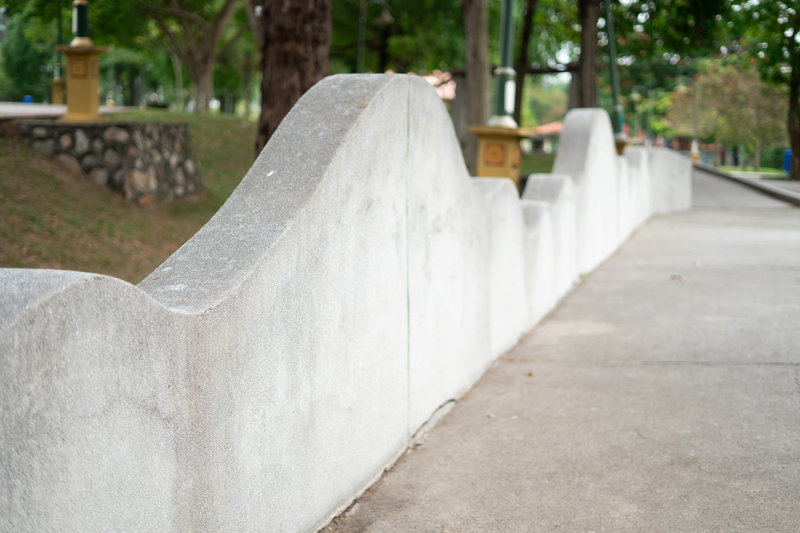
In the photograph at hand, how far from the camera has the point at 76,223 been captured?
9.18 metres

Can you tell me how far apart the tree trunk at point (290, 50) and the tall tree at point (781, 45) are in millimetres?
19283

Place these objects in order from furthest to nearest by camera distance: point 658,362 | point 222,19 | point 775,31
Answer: point 222,19 < point 775,31 < point 658,362

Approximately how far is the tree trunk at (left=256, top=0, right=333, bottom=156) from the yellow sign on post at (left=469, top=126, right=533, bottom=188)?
8.22 feet

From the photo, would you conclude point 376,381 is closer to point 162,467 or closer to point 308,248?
point 308,248

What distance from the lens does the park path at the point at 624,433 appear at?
3154mm

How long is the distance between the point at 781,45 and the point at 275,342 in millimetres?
27667

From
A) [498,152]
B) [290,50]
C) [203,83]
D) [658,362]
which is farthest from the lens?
[203,83]

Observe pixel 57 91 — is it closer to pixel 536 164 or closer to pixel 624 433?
pixel 536 164

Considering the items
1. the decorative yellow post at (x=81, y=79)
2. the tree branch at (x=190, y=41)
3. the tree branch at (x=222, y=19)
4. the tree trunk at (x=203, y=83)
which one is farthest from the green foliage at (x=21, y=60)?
the tree trunk at (x=203, y=83)

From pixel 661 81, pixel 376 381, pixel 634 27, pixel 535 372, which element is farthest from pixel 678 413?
pixel 661 81

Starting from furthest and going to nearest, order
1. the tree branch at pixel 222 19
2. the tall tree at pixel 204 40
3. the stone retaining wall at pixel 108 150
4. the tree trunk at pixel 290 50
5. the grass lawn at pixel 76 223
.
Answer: the tall tree at pixel 204 40 → the tree branch at pixel 222 19 → the stone retaining wall at pixel 108 150 → the grass lawn at pixel 76 223 → the tree trunk at pixel 290 50

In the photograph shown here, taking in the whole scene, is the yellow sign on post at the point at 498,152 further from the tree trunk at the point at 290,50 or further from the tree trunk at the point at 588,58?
the tree trunk at the point at 588,58

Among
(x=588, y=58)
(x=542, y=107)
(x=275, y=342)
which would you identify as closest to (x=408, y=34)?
(x=588, y=58)

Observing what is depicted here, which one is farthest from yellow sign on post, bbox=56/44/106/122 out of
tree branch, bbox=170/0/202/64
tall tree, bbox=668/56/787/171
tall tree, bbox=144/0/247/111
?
tall tree, bbox=668/56/787/171
